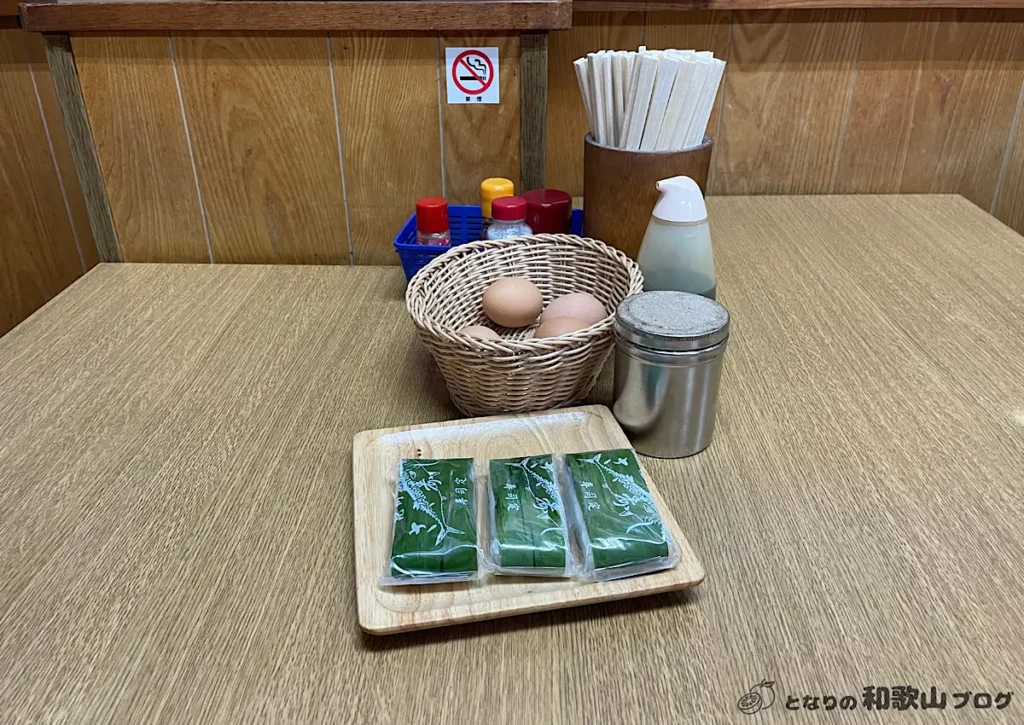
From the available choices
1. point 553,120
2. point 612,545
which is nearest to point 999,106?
point 553,120

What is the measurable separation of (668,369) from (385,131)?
64 centimetres

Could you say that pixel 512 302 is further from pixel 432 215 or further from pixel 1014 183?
pixel 1014 183

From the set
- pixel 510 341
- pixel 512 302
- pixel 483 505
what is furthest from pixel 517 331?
pixel 483 505

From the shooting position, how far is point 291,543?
634mm

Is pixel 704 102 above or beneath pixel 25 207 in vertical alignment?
above

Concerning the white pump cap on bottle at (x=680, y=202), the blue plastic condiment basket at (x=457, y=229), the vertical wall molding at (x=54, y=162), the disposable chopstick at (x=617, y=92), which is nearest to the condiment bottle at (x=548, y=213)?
the blue plastic condiment basket at (x=457, y=229)

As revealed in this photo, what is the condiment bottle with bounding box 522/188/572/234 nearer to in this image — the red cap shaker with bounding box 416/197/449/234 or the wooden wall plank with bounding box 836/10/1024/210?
the red cap shaker with bounding box 416/197/449/234

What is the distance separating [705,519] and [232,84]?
89 cm

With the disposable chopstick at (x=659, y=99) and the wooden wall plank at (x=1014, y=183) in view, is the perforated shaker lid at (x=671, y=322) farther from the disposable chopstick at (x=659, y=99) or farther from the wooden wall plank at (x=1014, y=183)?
the wooden wall plank at (x=1014, y=183)

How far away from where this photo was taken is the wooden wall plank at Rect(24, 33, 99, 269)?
1557 millimetres

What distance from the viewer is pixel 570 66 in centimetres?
135

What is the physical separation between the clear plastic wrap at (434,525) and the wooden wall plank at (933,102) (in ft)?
3.87

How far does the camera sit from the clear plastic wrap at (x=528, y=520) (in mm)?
560

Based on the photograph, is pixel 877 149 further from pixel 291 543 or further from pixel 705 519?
pixel 291 543
